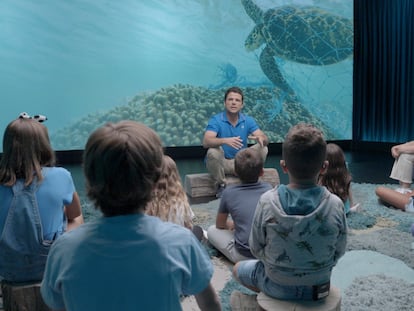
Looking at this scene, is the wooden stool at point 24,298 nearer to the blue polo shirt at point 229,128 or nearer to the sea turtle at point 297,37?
the blue polo shirt at point 229,128

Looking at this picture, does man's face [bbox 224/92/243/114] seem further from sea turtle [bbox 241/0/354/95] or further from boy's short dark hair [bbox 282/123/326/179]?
sea turtle [bbox 241/0/354/95]

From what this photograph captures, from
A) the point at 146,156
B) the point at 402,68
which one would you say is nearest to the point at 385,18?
the point at 402,68

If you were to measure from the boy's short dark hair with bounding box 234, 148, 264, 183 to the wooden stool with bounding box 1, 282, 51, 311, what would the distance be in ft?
3.76

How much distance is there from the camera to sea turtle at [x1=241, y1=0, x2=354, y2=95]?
7.28 m

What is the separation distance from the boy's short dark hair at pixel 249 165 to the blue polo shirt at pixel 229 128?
6.06 feet

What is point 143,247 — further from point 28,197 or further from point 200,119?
point 200,119

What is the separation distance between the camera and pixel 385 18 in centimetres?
714

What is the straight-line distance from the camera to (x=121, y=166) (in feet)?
2.91

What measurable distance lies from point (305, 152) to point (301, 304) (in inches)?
20.2

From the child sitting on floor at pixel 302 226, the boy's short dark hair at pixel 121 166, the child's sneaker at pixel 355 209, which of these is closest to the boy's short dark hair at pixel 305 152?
the child sitting on floor at pixel 302 226

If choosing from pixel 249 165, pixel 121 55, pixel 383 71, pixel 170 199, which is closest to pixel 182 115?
pixel 121 55

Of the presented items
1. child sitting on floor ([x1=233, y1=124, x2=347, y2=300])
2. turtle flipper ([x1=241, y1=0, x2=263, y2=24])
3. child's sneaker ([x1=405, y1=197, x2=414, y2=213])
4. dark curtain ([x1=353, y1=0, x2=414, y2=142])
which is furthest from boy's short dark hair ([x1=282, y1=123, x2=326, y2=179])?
dark curtain ([x1=353, y1=0, x2=414, y2=142])

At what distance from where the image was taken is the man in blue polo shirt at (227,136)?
4055 mm

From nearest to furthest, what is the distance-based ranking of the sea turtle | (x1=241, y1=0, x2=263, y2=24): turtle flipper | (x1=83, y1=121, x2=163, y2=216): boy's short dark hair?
(x1=83, y1=121, x2=163, y2=216): boy's short dark hair < (x1=241, y1=0, x2=263, y2=24): turtle flipper < the sea turtle
